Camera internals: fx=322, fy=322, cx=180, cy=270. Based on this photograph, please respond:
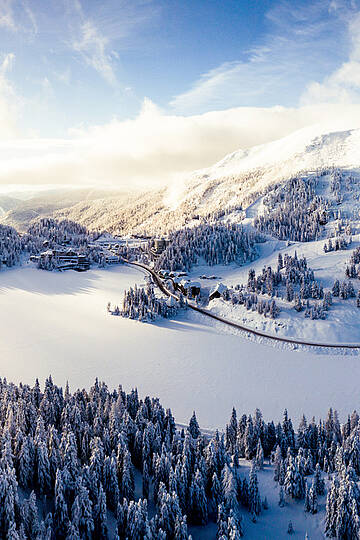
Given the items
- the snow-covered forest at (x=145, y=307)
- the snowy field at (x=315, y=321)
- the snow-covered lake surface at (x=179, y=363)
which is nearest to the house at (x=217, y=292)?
the snowy field at (x=315, y=321)

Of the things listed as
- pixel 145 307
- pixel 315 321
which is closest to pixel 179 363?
pixel 145 307

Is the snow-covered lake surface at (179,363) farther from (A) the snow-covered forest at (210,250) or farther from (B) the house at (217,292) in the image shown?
(A) the snow-covered forest at (210,250)

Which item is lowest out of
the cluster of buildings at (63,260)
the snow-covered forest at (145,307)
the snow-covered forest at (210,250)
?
the snow-covered forest at (145,307)

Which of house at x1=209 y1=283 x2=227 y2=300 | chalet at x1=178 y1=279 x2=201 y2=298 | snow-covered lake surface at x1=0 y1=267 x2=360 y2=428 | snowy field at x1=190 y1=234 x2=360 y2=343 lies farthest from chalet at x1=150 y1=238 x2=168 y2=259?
snow-covered lake surface at x1=0 y1=267 x2=360 y2=428

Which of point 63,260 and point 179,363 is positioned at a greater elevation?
point 63,260

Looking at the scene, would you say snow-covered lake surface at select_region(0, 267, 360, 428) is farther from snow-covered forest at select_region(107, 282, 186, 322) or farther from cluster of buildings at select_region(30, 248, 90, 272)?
cluster of buildings at select_region(30, 248, 90, 272)

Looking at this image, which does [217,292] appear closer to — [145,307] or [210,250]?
[145,307]

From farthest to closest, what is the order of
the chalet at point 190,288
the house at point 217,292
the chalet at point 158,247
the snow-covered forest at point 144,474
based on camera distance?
the chalet at point 158,247
the chalet at point 190,288
the house at point 217,292
the snow-covered forest at point 144,474

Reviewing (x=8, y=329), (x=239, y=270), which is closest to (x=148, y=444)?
(x=8, y=329)

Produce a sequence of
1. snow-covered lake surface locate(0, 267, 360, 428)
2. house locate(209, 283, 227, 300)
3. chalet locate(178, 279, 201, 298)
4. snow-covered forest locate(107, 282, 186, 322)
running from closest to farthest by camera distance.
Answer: snow-covered lake surface locate(0, 267, 360, 428), snow-covered forest locate(107, 282, 186, 322), house locate(209, 283, 227, 300), chalet locate(178, 279, 201, 298)
